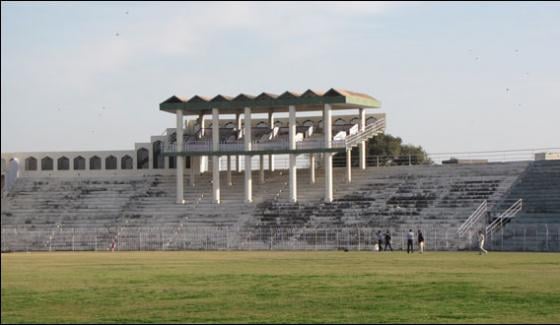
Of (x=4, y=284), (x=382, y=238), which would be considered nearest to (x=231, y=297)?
(x=4, y=284)

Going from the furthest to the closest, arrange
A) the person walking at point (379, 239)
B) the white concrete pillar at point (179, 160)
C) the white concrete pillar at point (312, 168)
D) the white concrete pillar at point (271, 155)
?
the white concrete pillar at point (271, 155)
the white concrete pillar at point (312, 168)
the white concrete pillar at point (179, 160)
the person walking at point (379, 239)

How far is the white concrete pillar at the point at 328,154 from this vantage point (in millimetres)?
74125

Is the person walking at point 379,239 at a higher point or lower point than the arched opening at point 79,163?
lower

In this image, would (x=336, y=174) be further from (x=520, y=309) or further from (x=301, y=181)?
(x=520, y=309)

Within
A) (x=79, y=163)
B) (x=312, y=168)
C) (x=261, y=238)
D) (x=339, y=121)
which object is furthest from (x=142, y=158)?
(x=261, y=238)

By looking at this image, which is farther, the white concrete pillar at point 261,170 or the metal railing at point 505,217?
the white concrete pillar at point 261,170

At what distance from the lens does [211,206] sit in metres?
76.1

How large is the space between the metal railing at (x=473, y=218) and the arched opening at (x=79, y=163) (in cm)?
3620

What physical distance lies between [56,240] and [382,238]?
2173cm

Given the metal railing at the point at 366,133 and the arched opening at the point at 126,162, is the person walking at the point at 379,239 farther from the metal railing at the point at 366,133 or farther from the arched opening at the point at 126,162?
the arched opening at the point at 126,162

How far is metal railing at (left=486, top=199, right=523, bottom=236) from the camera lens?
62.8 metres

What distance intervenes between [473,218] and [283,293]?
38.8 meters

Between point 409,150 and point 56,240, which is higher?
point 409,150

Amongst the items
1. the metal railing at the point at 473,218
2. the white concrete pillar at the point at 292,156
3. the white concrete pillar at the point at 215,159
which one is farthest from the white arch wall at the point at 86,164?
the metal railing at the point at 473,218
